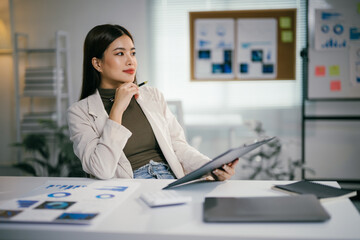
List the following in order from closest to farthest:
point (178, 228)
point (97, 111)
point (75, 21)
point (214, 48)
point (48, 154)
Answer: point (178, 228)
point (97, 111)
point (48, 154)
point (214, 48)
point (75, 21)

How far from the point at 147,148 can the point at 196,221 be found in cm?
81

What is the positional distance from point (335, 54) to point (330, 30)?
222 millimetres

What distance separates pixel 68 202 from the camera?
87 centimetres

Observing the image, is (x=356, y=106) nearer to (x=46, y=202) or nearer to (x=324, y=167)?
(x=324, y=167)

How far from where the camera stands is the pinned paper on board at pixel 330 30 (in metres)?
3.14

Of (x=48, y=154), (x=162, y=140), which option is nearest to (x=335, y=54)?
(x=162, y=140)

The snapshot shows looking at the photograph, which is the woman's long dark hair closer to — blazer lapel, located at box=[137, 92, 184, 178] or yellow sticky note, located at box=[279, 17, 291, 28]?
blazer lapel, located at box=[137, 92, 184, 178]

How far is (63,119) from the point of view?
11.9 feet

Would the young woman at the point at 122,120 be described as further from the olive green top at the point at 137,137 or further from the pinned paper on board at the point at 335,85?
the pinned paper on board at the point at 335,85

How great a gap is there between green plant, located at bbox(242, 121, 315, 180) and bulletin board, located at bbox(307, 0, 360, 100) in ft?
1.84

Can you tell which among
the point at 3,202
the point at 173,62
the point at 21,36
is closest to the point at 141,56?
the point at 173,62

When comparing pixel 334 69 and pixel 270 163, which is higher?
pixel 334 69

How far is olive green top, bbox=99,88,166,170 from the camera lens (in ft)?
4.88

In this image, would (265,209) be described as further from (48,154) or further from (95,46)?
(48,154)
